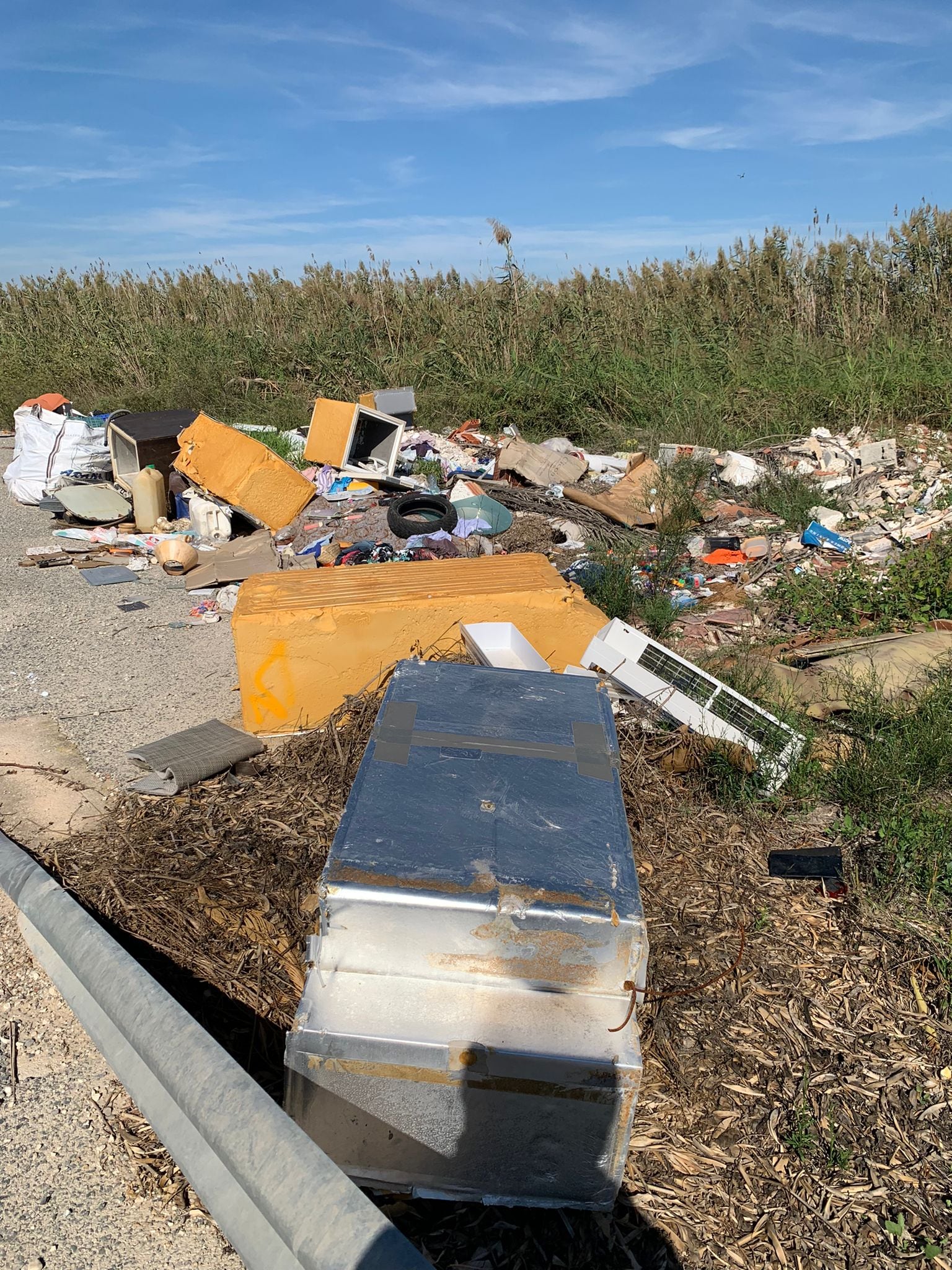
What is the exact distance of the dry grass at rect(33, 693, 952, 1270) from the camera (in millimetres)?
1934

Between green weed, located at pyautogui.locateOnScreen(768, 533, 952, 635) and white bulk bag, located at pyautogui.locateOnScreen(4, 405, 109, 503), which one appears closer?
green weed, located at pyautogui.locateOnScreen(768, 533, 952, 635)

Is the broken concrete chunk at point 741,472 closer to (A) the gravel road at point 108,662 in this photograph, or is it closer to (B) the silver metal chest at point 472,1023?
(A) the gravel road at point 108,662

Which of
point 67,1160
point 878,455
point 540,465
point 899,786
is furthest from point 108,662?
point 878,455

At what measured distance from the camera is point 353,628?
13.0 feet

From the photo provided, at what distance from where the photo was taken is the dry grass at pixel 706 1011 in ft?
6.34

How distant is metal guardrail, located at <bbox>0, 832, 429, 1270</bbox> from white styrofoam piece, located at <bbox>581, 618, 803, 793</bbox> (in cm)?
247

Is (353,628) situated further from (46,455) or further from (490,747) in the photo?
(46,455)

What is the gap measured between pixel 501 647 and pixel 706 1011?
5.72ft

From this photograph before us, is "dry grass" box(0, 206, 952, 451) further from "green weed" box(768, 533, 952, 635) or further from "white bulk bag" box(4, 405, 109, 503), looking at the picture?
"green weed" box(768, 533, 952, 635)

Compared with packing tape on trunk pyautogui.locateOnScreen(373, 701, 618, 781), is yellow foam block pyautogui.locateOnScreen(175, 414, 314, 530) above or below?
above

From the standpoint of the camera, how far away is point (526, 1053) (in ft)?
5.45

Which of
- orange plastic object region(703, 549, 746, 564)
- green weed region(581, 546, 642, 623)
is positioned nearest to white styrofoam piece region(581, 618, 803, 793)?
green weed region(581, 546, 642, 623)

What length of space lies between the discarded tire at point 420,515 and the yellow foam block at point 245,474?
1011 millimetres

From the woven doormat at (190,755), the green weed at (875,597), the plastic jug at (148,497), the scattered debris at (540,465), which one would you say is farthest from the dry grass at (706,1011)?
the scattered debris at (540,465)
